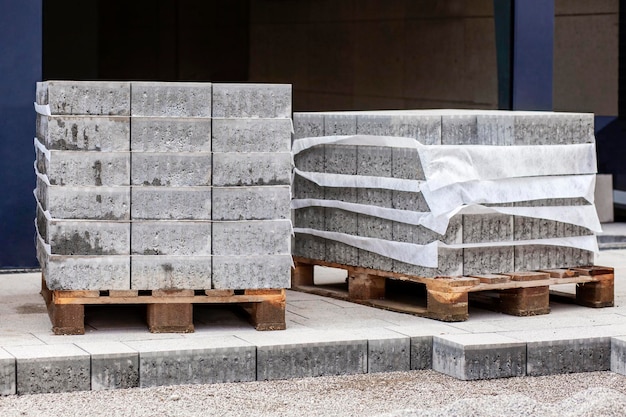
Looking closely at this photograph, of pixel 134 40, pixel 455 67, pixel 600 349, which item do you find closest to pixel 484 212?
pixel 600 349

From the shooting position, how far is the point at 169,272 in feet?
23.0

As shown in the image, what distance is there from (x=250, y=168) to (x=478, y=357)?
5.60 feet

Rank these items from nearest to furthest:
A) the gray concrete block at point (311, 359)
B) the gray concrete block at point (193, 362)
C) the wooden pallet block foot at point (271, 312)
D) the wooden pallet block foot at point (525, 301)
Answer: the gray concrete block at point (193, 362) < the gray concrete block at point (311, 359) < the wooden pallet block foot at point (271, 312) < the wooden pallet block foot at point (525, 301)

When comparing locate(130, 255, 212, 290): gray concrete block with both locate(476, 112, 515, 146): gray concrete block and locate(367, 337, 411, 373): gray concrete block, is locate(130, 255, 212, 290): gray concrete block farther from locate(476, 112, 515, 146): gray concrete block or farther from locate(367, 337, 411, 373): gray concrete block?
locate(476, 112, 515, 146): gray concrete block

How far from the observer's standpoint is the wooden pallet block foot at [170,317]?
7055 mm

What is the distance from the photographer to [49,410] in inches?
235

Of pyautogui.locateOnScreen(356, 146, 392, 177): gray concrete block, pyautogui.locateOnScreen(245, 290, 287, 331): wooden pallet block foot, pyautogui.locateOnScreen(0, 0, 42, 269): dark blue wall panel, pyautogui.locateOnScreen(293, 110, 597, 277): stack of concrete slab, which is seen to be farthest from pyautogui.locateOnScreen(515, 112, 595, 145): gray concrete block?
pyautogui.locateOnScreen(0, 0, 42, 269): dark blue wall panel

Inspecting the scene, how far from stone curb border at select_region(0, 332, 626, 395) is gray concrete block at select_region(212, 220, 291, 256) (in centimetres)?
52

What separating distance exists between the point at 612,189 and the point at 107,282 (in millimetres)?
8659

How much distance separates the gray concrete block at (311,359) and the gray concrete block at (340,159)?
1.65 metres

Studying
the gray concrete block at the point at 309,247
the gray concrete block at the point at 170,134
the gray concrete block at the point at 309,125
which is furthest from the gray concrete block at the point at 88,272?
the gray concrete block at the point at 309,125

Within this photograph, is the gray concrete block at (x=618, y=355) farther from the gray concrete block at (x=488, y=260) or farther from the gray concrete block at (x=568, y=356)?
the gray concrete block at (x=488, y=260)

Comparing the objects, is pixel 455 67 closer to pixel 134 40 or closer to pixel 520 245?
pixel 520 245

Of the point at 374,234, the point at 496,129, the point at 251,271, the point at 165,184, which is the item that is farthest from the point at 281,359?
the point at 496,129
